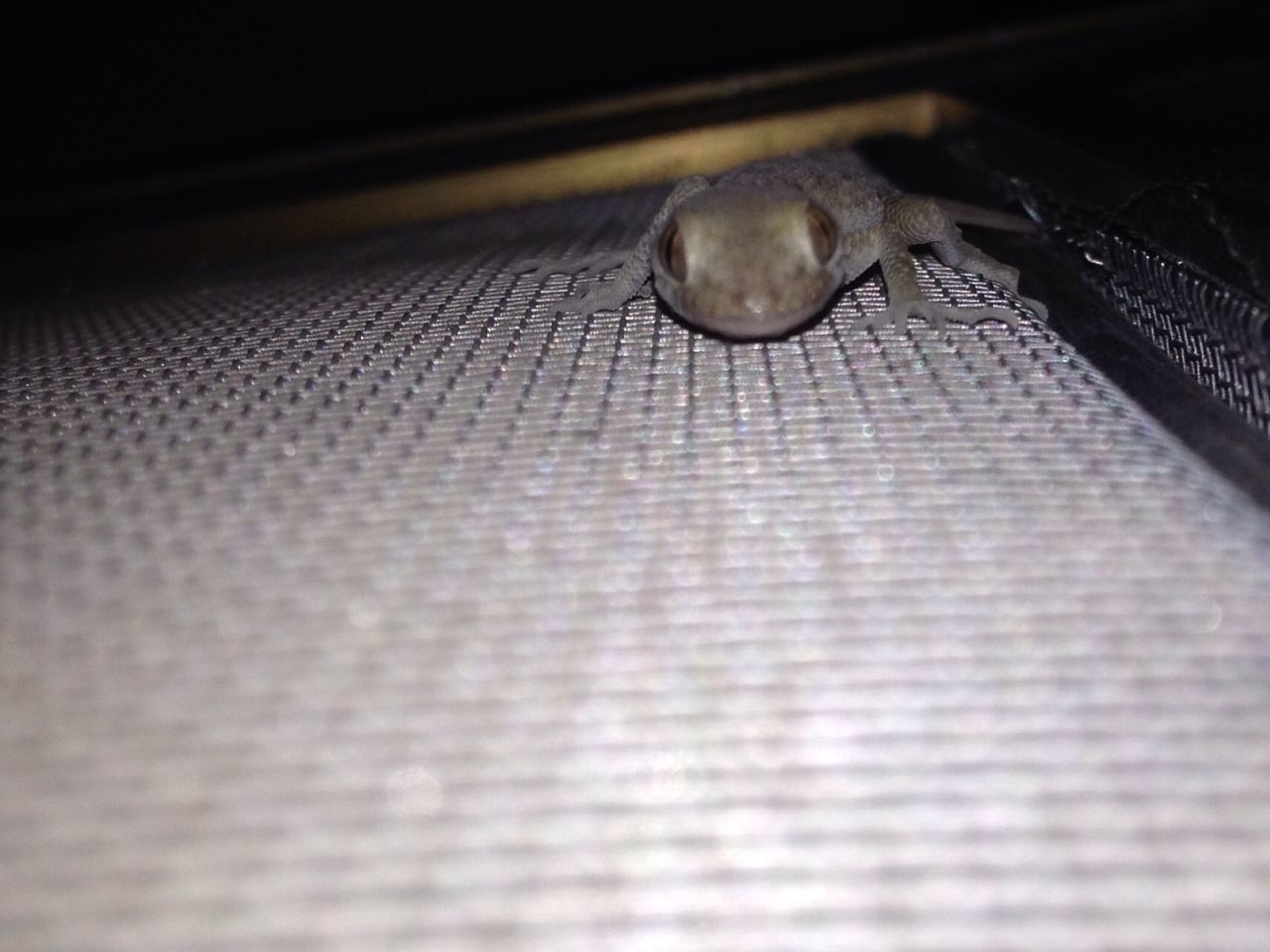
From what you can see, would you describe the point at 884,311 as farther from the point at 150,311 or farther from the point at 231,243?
the point at 231,243

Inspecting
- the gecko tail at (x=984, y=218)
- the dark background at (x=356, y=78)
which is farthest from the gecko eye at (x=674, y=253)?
the dark background at (x=356, y=78)

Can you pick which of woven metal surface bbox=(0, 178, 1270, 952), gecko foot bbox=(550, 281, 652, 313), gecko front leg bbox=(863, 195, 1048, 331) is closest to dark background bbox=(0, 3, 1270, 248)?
gecko front leg bbox=(863, 195, 1048, 331)

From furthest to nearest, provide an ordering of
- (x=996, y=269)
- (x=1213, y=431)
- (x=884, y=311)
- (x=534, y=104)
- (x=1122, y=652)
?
(x=534, y=104)
(x=996, y=269)
(x=884, y=311)
(x=1213, y=431)
(x=1122, y=652)

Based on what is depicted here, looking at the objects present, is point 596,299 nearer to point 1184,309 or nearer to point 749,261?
point 749,261

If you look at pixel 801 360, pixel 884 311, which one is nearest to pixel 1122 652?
pixel 801 360

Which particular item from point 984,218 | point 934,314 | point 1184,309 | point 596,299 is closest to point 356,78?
point 596,299

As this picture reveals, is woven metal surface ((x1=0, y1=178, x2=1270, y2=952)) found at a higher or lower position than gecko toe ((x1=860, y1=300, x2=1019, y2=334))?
lower

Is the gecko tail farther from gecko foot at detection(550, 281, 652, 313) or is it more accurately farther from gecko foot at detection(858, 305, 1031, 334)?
gecko foot at detection(550, 281, 652, 313)
